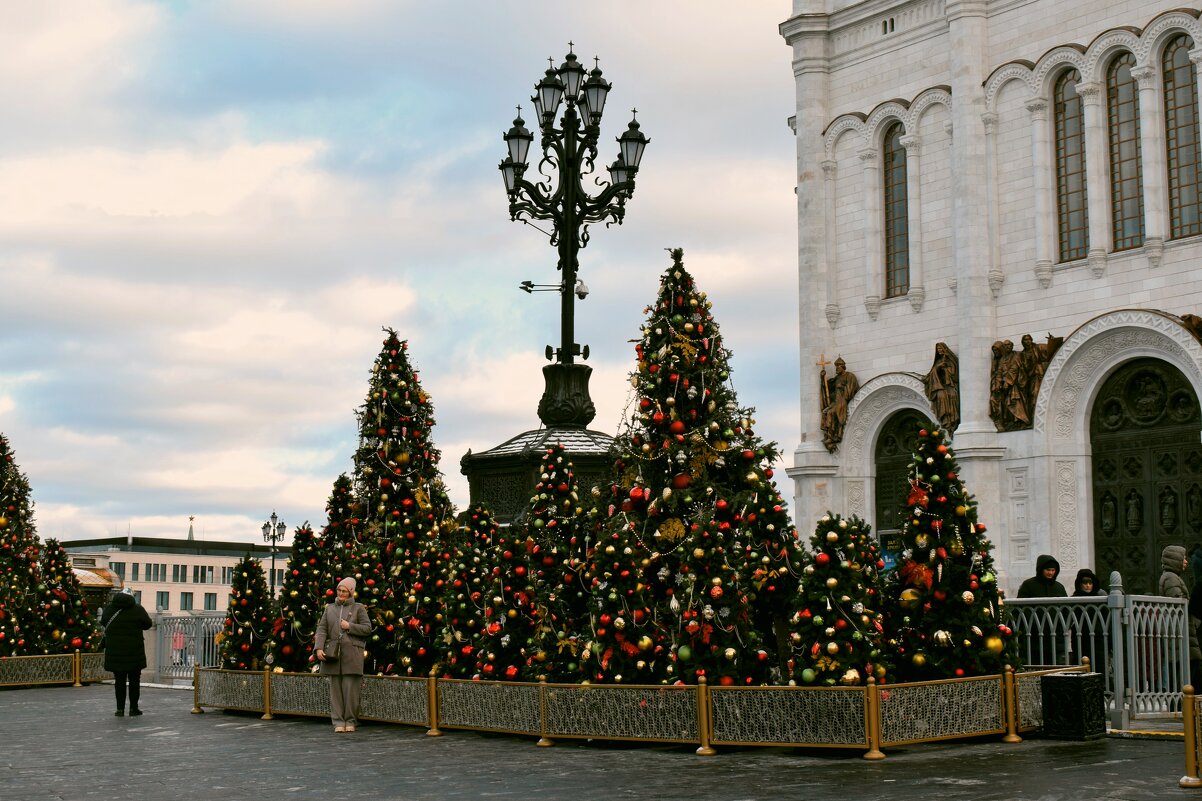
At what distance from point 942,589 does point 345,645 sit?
5.96 m

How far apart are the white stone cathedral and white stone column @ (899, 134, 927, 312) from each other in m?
0.04

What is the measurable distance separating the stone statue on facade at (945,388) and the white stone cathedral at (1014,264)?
4cm

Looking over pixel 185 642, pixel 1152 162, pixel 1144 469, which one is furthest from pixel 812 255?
pixel 185 642

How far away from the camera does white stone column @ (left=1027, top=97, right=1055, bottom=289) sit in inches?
1005

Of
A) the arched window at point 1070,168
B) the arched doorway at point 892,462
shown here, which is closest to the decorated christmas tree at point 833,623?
the arched window at point 1070,168

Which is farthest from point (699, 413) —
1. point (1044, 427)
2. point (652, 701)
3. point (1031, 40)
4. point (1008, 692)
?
point (1031, 40)

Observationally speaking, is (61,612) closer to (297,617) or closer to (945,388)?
(297,617)

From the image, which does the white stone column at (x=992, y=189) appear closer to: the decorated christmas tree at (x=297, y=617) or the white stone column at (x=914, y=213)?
the white stone column at (x=914, y=213)

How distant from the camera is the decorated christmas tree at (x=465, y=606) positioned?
1405cm

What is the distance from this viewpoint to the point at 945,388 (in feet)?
87.8

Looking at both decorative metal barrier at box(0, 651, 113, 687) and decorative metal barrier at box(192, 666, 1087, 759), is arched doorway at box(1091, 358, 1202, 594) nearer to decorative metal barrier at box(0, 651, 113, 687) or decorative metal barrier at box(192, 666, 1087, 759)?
decorative metal barrier at box(192, 666, 1087, 759)

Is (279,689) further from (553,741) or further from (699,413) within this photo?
(699,413)

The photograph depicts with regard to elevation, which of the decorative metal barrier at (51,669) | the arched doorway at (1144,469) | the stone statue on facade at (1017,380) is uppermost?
the stone statue on facade at (1017,380)

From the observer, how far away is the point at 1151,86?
79.4 feet
